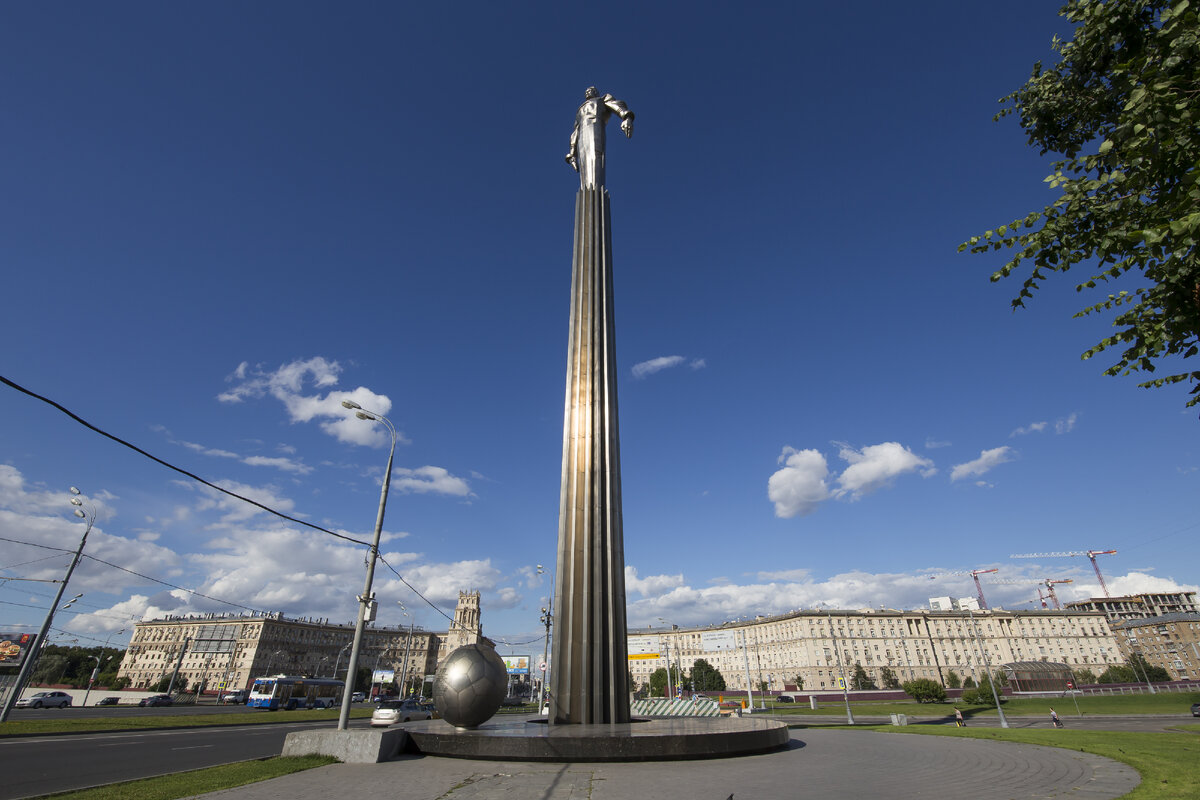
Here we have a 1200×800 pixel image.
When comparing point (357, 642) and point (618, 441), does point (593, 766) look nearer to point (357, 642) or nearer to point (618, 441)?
point (357, 642)

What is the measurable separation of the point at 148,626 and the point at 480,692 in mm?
148582

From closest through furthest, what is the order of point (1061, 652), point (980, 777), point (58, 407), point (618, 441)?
1. point (58, 407)
2. point (980, 777)
3. point (618, 441)
4. point (1061, 652)

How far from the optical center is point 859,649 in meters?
110

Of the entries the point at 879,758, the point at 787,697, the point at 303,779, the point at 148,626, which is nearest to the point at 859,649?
the point at 787,697

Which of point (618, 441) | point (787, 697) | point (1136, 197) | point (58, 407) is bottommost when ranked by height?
point (787, 697)

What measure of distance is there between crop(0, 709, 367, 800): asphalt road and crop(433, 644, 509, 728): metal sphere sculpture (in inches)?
234

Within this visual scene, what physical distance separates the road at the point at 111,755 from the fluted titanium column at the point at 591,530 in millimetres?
9736

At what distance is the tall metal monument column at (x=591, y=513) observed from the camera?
16750 mm

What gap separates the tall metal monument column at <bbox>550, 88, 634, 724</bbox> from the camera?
16.8 metres

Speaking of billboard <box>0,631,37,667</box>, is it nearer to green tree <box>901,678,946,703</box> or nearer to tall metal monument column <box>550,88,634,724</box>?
tall metal monument column <box>550,88,634,724</box>

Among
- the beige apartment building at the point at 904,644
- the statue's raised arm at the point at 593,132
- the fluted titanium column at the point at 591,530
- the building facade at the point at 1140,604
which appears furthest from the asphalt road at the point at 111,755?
the building facade at the point at 1140,604

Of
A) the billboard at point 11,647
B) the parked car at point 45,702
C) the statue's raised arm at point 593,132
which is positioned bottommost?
the parked car at point 45,702

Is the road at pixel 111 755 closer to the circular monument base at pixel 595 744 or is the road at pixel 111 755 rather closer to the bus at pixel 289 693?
the circular monument base at pixel 595 744

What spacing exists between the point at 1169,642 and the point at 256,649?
186m
